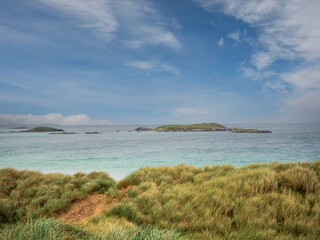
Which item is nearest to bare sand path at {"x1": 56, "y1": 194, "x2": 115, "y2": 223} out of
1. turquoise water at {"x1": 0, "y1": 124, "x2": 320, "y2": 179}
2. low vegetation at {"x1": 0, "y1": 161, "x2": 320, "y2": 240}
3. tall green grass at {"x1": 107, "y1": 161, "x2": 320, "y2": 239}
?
low vegetation at {"x1": 0, "y1": 161, "x2": 320, "y2": 240}

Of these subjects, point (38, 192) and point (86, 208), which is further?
point (38, 192)

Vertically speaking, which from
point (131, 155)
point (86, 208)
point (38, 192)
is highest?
point (38, 192)

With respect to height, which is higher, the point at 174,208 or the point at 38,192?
the point at 174,208

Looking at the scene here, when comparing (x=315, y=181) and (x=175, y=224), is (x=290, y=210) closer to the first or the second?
(x=315, y=181)

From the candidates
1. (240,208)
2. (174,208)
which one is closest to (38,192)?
(174,208)

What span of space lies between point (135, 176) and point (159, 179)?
99 cm

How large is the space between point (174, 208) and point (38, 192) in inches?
176

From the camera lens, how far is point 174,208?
397 centimetres

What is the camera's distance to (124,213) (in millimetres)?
3957

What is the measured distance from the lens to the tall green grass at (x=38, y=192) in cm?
437

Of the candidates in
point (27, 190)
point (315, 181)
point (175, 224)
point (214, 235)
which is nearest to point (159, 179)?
point (175, 224)

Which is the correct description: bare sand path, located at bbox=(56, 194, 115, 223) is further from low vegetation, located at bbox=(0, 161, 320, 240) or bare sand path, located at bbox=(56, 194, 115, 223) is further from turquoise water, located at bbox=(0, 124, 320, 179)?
turquoise water, located at bbox=(0, 124, 320, 179)

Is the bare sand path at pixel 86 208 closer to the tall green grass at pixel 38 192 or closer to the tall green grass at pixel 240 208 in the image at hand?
the tall green grass at pixel 38 192

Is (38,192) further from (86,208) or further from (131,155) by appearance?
(131,155)
